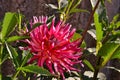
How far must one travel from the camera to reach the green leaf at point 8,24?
83 centimetres

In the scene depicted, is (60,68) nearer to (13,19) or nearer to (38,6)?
(13,19)

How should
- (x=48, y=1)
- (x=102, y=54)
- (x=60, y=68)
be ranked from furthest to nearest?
(x=48, y=1) < (x=102, y=54) < (x=60, y=68)

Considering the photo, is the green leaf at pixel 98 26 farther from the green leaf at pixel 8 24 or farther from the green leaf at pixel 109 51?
the green leaf at pixel 8 24

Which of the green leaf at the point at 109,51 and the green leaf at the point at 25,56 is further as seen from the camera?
the green leaf at the point at 109,51

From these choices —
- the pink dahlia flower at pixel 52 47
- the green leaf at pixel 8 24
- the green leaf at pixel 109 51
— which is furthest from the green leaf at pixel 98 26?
the green leaf at pixel 8 24

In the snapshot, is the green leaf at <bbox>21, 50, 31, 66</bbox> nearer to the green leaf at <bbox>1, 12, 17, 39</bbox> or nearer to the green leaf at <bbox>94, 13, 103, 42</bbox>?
the green leaf at <bbox>1, 12, 17, 39</bbox>

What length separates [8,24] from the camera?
832 millimetres

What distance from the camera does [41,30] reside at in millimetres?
888

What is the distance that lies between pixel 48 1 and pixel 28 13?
0.38 ft

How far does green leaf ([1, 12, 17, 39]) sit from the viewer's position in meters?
0.83

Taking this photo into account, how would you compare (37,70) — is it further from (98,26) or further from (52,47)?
(98,26)

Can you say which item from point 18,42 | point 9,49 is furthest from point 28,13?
point 9,49

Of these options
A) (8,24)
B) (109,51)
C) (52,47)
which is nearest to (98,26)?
(109,51)

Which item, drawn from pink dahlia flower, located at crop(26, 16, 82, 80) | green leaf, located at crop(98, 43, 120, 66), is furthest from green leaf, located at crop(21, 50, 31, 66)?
green leaf, located at crop(98, 43, 120, 66)
